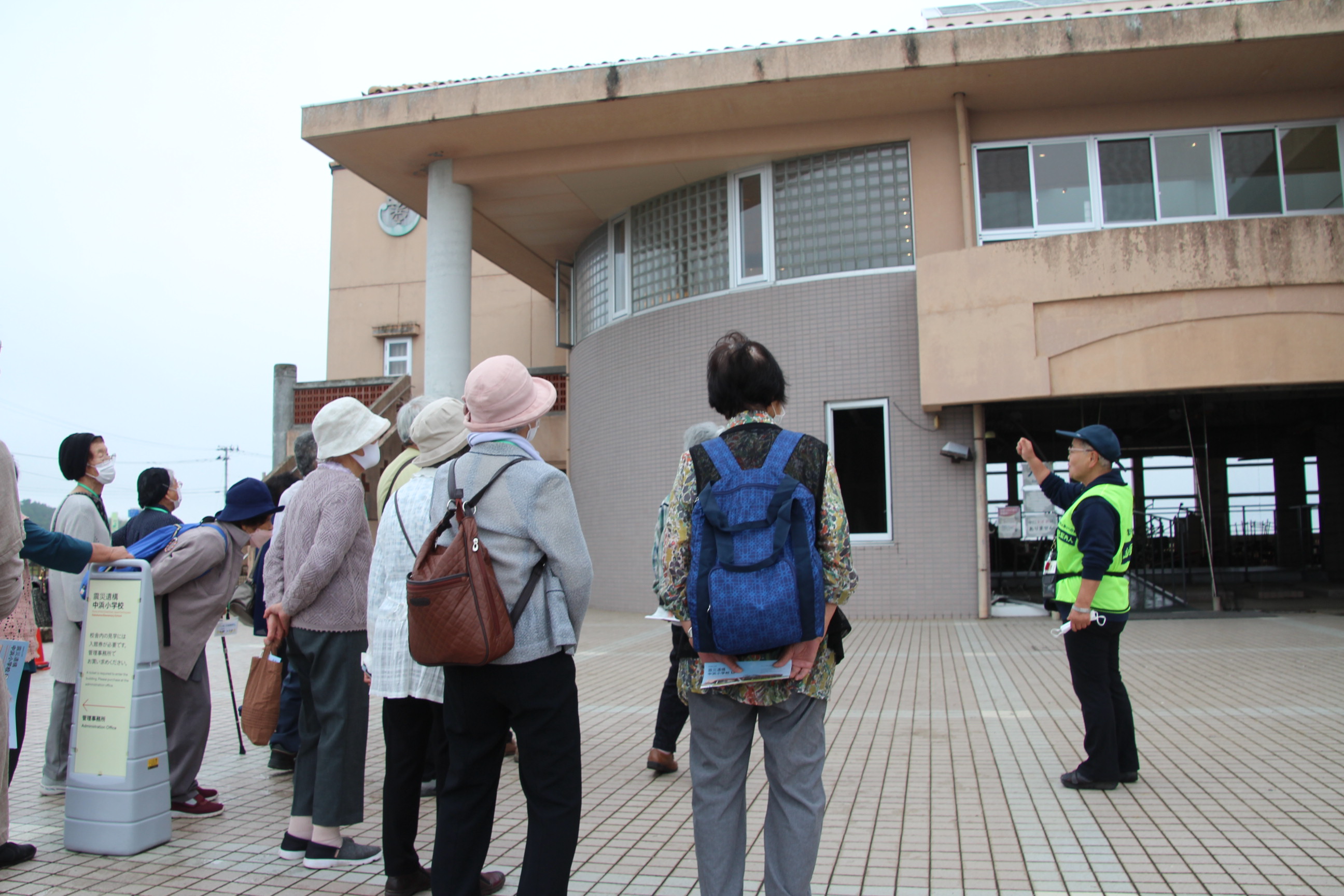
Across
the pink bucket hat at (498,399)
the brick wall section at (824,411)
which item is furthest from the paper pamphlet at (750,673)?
the brick wall section at (824,411)

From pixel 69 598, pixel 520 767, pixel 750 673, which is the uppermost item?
pixel 69 598

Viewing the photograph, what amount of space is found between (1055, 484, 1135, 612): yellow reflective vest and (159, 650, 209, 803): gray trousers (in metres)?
4.15

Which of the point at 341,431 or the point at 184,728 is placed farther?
the point at 184,728

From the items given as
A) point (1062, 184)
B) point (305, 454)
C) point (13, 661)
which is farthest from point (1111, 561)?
point (1062, 184)

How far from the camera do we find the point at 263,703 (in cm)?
430

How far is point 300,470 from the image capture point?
5.22 metres

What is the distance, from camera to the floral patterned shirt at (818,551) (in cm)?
274

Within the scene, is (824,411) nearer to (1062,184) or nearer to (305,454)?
(1062,184)

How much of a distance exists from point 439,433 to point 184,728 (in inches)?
79.3

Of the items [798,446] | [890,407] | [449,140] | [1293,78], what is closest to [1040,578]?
[890,407]

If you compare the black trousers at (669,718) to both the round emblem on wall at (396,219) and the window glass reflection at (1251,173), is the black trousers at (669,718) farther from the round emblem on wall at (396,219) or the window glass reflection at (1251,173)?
the round emblem on wall at (396,219)

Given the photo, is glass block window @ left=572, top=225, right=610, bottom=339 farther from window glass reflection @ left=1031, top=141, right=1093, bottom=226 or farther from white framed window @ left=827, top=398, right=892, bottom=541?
window glass reflection @ left=1031, top=141, right=1093, bottom=226

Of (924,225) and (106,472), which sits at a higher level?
(924,225)

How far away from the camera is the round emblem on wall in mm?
20938
